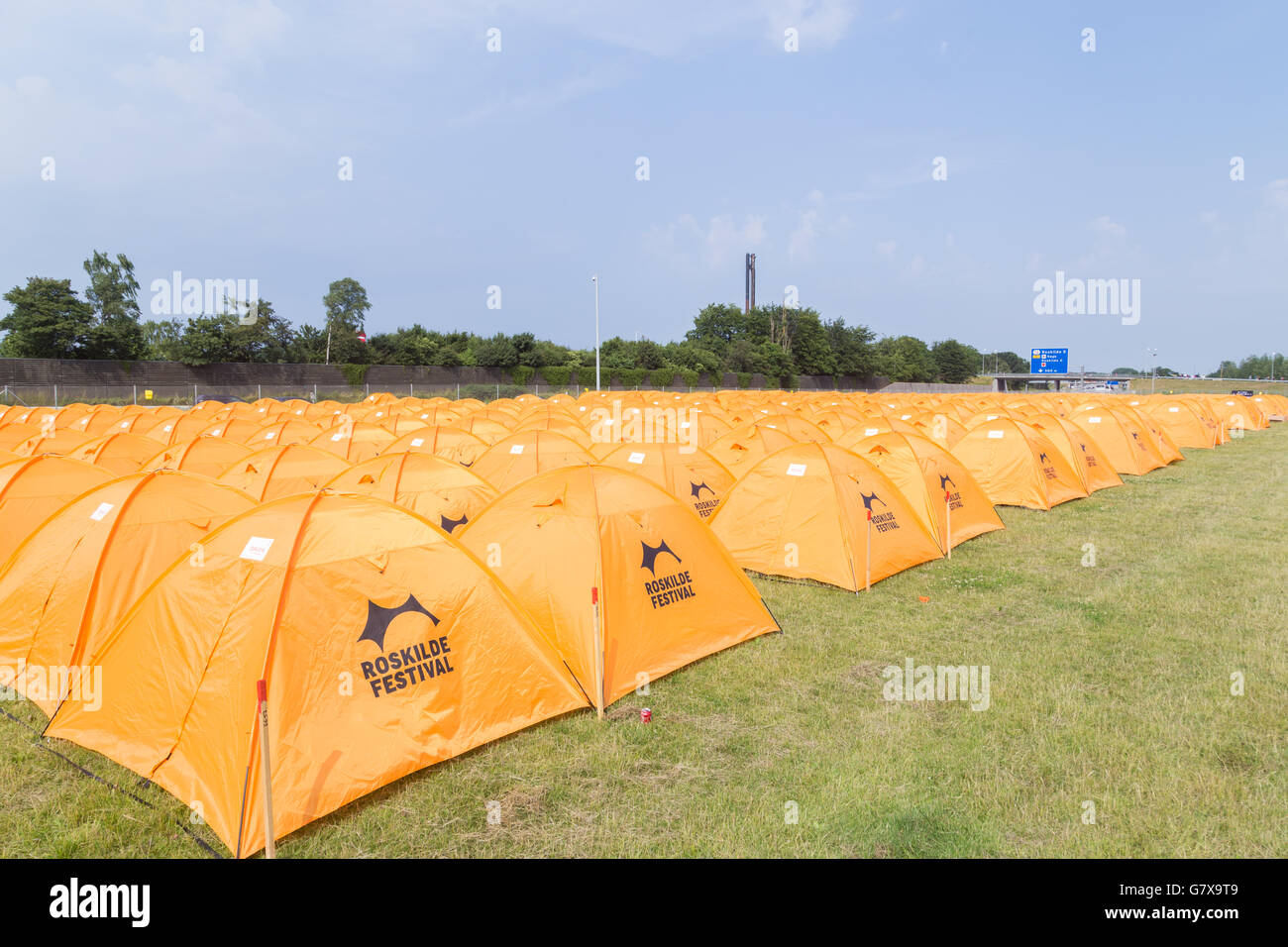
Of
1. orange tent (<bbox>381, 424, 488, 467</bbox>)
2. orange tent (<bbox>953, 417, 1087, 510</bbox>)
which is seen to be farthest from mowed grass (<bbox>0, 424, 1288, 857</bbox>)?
orange tent (<bbox>381, 424, 488, 467</bbox>)

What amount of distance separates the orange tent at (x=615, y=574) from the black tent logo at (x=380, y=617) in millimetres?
1366

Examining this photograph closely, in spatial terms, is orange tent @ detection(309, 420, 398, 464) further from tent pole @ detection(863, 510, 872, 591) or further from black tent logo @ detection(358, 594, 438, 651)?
black tent logo @ detection(358, 594, 438, 651)

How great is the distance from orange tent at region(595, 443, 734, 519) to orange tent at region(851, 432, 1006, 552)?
93.9 inches

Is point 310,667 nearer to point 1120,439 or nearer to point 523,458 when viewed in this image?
point 523,458

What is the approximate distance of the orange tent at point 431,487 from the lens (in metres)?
8.95

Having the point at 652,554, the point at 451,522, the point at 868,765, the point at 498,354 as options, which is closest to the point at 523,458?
the point at 451,522

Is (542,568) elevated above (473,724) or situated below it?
above

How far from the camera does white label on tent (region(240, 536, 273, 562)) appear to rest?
491 centimetres

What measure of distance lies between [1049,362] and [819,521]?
6360cm

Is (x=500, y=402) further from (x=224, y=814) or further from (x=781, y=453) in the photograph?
(x=224, y=814)

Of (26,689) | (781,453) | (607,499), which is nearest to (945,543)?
(781,453)
